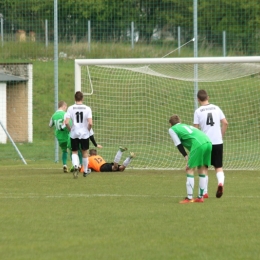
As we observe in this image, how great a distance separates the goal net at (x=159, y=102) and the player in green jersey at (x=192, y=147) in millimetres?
7374

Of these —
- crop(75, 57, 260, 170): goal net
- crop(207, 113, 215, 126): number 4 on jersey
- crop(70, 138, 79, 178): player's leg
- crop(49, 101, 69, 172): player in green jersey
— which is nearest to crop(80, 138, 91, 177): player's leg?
crop(70, 138, 79, 178): player's leg

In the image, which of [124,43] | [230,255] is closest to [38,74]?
[124,43]

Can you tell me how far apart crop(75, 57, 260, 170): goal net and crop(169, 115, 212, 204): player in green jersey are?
7.37 m

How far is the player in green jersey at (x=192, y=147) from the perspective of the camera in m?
13.3

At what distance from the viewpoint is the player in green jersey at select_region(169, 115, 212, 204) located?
13.3 m

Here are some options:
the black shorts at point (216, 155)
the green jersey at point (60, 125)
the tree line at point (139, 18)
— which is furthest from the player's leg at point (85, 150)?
the tree line at point (139, 18)

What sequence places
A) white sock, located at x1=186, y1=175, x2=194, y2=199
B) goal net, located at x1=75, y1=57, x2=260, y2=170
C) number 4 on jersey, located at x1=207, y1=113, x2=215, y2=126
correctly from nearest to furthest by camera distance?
white sock, located at x1=186, y1=175, x2=194, y2=199, number 4 on jersey, located at x1=207, y1=113, x2=215, y2=126, goal net, located at x1=75, y1=57, x2=260, y2=170

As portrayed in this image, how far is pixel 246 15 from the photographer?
86.2 ft

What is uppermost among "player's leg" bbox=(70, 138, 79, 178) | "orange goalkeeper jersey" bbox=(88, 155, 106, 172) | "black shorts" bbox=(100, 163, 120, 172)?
"player's leg" bbox=(70, 138, 79, 178)

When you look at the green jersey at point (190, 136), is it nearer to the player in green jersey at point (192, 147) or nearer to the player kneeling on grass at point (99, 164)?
the player in green jersey at point (192, 147)

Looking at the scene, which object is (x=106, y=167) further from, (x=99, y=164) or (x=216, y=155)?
(x=216, y=155)

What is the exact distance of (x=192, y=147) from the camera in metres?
13.4

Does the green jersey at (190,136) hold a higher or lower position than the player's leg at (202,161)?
higher

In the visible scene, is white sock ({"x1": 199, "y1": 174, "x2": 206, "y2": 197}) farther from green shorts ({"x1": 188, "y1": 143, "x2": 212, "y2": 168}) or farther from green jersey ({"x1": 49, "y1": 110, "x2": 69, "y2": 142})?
green jersey ({"x1": 49, "y1": 110, "x2": 69, "y2": 142})
